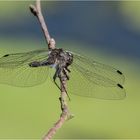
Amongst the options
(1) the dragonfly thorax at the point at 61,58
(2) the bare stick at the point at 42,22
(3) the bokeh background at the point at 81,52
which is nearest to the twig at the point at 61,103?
(2) the bare stick at the point at 42,22

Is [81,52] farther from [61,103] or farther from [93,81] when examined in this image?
[61,103]

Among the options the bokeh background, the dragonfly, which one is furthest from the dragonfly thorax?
the bokeh background

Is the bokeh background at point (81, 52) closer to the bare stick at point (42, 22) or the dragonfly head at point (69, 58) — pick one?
the dragonfly head at point (69, 58)

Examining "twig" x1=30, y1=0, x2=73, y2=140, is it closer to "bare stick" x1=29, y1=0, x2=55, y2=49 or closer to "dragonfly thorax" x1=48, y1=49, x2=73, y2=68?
"bare stick" x1=29, y1=0, x2=55, y2=49

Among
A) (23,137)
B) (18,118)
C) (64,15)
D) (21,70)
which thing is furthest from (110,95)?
(64,15)

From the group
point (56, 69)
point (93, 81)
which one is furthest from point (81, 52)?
point (56, 69)

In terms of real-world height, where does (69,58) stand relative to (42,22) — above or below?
below

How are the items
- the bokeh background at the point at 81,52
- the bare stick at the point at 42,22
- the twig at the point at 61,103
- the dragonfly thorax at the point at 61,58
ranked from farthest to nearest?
the bokeh background at the point at 81,52 → the dragonfly thorax at the point at 61,58 → the bare stick at the point at 42,22 → the twig at the point at 61,103
